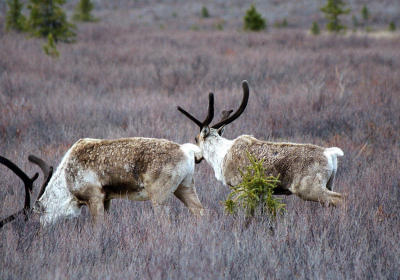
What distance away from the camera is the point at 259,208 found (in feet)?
14.1

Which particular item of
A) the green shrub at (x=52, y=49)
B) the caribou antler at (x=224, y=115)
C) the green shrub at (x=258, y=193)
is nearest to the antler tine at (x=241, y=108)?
the caribou antler at (x=224, y=115)

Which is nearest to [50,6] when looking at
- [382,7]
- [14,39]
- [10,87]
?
[14,39]

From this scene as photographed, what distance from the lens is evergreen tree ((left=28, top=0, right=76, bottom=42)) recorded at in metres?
17.8

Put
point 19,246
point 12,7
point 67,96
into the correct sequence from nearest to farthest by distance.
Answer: point 19,246 < point 67,96 < point 12,7

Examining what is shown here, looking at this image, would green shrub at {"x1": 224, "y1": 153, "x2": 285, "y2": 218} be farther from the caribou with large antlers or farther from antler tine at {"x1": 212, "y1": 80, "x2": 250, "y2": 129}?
antler tine at {"x1": 212, "y1": 80, "x2": 250, "y2": 129}

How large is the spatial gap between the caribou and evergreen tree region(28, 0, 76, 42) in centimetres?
1479

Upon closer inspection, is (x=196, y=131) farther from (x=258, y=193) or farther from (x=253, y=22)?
(x=253, y=22)

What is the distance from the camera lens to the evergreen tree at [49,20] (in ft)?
58.4

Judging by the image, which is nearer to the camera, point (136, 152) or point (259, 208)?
point (259, 208)

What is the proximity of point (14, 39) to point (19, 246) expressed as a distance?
16.0 meters

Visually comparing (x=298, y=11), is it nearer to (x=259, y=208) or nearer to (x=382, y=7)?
(x=382, y=7)

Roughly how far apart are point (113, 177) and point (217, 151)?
1382mm

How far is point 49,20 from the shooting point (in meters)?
18.5

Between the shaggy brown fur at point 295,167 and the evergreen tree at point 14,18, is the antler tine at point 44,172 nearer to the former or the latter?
the shaggy brown fur at point 295,167
